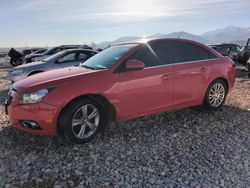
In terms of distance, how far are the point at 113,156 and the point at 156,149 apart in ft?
2.22

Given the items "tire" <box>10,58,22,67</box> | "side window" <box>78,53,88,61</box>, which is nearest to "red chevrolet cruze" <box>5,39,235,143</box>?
"side window" <box>78,53,88,61</box>

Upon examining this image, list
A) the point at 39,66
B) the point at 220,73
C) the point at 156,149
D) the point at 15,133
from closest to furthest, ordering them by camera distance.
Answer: the point at 156,149 → the point at 15,133 → the point at 220,73 → the point at 39,66

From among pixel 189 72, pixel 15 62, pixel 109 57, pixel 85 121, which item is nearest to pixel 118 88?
pixel 85 121

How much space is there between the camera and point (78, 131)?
189 inches

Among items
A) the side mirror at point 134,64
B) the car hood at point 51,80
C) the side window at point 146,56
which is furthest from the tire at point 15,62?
the side mirror at point 134,64

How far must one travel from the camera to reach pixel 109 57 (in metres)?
5.62

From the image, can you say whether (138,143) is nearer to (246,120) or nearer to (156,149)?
(156,149)

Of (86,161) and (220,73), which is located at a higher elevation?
(220,73)

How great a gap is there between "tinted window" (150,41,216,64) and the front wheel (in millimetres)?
583

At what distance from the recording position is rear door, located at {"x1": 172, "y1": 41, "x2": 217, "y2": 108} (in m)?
5.75

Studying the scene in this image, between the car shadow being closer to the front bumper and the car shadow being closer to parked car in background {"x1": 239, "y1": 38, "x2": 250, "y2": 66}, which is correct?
the front bumper

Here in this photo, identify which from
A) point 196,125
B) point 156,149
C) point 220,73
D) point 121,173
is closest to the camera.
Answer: point 121,173

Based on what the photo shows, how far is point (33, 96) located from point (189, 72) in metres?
2.91

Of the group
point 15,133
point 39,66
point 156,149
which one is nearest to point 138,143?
point 156,149
